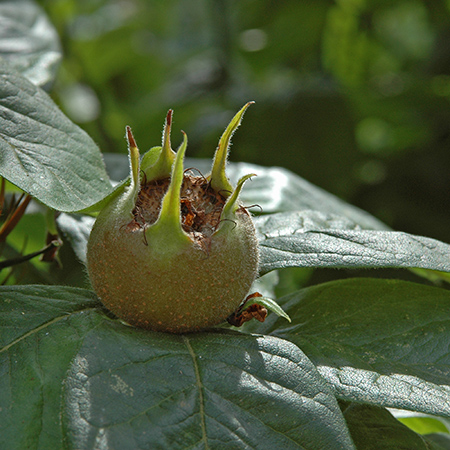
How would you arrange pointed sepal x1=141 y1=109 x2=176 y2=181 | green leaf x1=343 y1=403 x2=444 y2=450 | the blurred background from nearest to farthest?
1. pointed sepal x1=141 y1=109 x2=176 y2=181
2. green leaf x1=343 y1=403 x2=444 y2=450
3. the blurred background

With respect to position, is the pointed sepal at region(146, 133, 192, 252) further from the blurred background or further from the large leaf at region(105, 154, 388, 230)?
the blurred background

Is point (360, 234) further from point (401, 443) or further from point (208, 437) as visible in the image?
point (208, 437)

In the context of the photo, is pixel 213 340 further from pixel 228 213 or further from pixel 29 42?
pixel 29 42

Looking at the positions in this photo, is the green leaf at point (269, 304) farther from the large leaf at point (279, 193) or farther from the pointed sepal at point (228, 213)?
the large leaf at point (279, 193)

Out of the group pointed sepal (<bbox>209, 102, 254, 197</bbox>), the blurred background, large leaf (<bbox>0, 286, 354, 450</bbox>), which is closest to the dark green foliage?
large leaf (<bbox>0, 286, 354, 450</bbox>)

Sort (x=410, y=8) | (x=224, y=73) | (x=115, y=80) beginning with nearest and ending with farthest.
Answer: (x=224, y=73) < (x=410, y=8) < (x=115, y=80)

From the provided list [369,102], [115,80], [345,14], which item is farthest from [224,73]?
[115,80]
